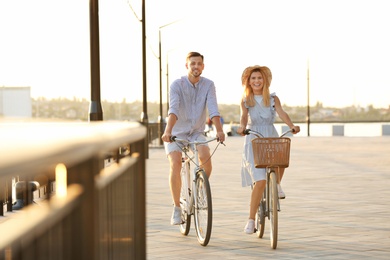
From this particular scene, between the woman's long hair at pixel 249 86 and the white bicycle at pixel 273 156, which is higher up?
the woman's long hair at pixel 249 86

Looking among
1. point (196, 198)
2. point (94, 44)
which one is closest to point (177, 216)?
point (196, 198)

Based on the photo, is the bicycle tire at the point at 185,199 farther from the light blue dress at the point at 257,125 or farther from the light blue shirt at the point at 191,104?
the light blue dress at the point at 257,125

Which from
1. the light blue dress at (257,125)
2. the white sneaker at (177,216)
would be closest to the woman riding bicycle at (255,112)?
the light blue dress at (257,125)

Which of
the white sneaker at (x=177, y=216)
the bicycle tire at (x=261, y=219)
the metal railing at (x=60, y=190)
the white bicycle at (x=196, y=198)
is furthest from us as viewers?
the white sneaker at (x=177, y=216)

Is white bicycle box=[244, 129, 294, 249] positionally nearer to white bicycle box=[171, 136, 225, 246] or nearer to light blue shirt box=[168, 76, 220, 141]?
white bicycle box=[171, 136, 225, 246]

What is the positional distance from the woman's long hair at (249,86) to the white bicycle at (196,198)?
69 centimetres

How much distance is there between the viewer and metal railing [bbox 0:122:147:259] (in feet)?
4.87

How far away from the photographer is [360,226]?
32.2 ft

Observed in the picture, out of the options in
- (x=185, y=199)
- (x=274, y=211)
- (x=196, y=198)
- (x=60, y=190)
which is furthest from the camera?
(x=185, y=199)

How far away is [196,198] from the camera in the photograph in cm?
871

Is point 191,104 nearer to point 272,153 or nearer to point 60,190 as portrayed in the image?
point 272,153

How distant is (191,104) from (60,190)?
699 centimetres

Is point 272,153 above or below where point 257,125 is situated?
A: below

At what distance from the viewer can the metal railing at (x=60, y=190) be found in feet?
4.87
